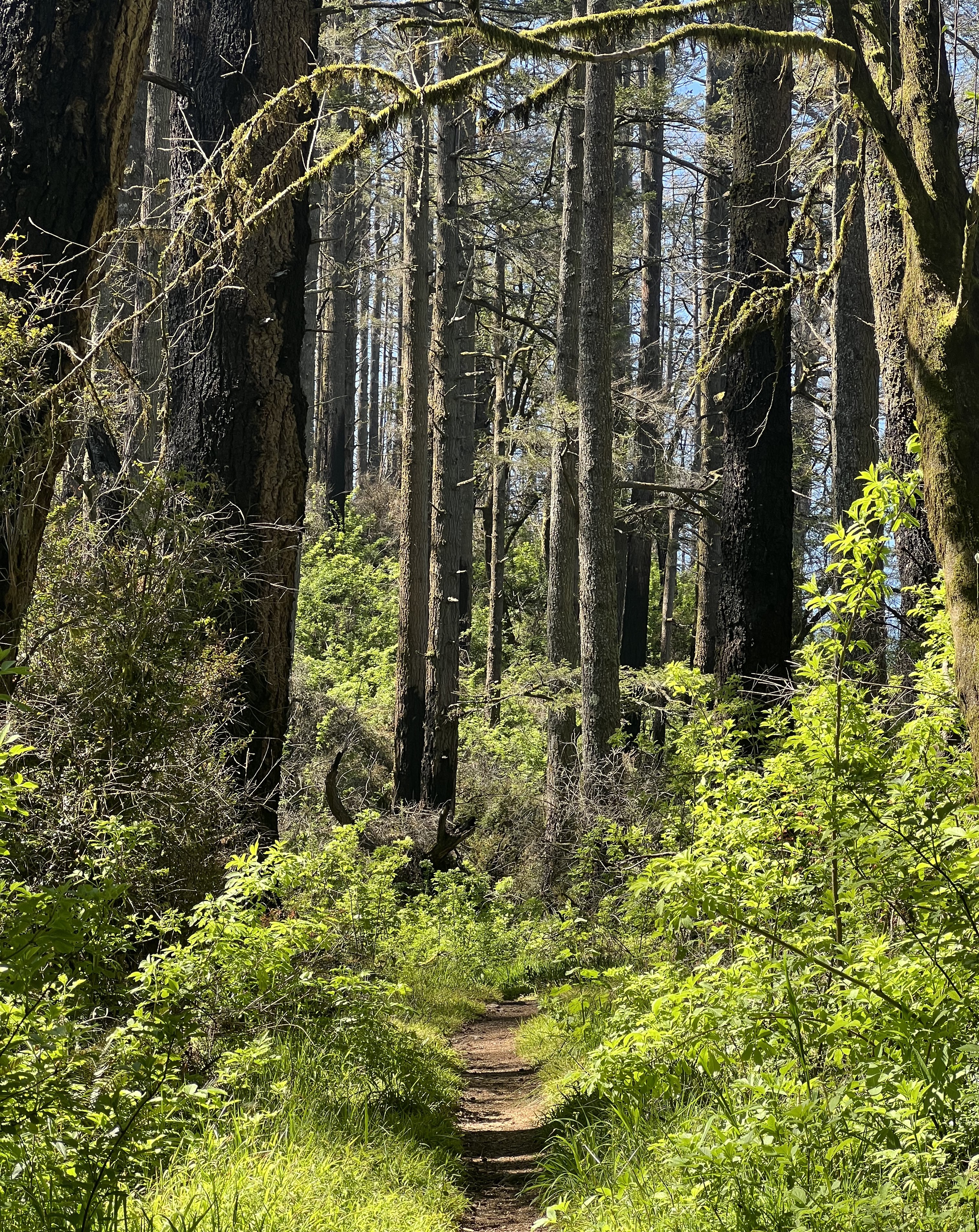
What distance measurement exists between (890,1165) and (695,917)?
1.08 m

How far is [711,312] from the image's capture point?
16312 mm

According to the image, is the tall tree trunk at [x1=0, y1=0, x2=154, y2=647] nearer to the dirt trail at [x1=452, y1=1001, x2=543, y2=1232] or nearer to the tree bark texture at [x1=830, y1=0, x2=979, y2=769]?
the tree bark texture at [x1=830, y1=0, x2=979, y2=769]

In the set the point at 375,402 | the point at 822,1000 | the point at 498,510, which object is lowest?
the point at 822,1000

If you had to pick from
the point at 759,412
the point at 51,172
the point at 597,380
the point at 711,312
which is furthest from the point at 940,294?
the point at 711,312

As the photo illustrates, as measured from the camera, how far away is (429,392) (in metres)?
16.3

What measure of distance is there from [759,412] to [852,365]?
7.27ft

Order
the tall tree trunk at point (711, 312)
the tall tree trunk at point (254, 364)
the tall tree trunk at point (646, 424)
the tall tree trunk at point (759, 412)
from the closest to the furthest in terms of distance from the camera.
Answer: the tall tree trunk at point (254, 364) → the tall tree trunk at point (759, 412) → the tall tree trunk at point (711, 312) → the tall tree trunk at point (646, 424)

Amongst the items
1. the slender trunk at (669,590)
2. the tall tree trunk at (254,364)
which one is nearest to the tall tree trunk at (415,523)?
the tall tree trunk at (254,364)

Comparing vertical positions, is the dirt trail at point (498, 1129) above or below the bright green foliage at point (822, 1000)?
below

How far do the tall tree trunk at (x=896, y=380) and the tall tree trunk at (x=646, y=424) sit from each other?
14.3 metres

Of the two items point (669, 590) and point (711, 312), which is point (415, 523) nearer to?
point (711, 312)

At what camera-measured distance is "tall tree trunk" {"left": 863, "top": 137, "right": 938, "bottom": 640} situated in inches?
270

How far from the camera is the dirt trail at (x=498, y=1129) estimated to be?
505 cm

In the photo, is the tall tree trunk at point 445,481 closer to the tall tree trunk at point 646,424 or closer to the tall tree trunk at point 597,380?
the tall tree trunk at point 597,380
